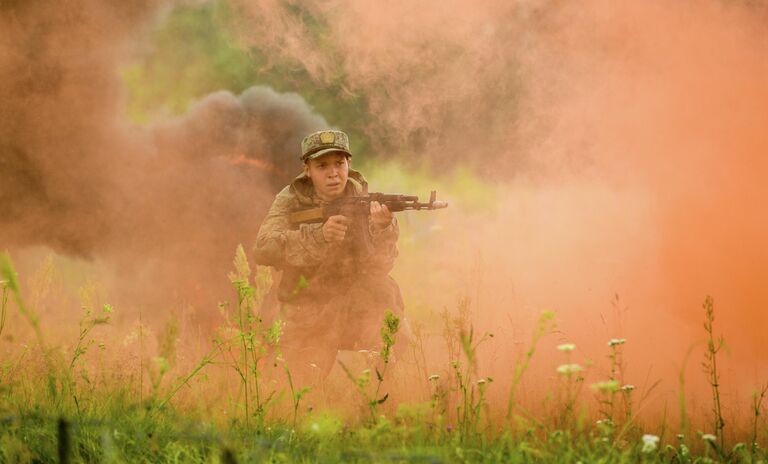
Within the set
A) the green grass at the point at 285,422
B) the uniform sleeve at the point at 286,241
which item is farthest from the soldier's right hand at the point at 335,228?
the green grass at the point at 285,422

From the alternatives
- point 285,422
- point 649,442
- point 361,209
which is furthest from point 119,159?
point 649,442

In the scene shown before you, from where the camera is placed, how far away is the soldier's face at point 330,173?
4.89 meters

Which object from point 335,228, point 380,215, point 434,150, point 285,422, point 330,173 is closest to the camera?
point 285,422

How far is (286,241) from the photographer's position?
4.77 m

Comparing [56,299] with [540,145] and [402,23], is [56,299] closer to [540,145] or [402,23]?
[402,23]

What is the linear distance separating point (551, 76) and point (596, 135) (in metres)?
0.73

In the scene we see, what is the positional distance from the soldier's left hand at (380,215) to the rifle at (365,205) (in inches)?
1.3

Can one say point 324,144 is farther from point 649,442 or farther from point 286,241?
point 649,442

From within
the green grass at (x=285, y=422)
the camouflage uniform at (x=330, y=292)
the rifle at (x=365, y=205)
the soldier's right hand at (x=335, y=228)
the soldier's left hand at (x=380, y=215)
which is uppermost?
the rifle at (x=365, y=205)

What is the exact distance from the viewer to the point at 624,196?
712 cm

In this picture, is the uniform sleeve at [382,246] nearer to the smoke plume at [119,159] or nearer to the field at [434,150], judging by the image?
the field at [434,150]

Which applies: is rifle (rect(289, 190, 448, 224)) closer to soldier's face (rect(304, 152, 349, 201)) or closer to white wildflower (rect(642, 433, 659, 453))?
soldier's face (rect(304, 152, 349, 201))

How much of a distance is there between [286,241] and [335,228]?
1.48 feet

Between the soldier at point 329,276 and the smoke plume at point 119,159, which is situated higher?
the smoke plume at point 119,159
